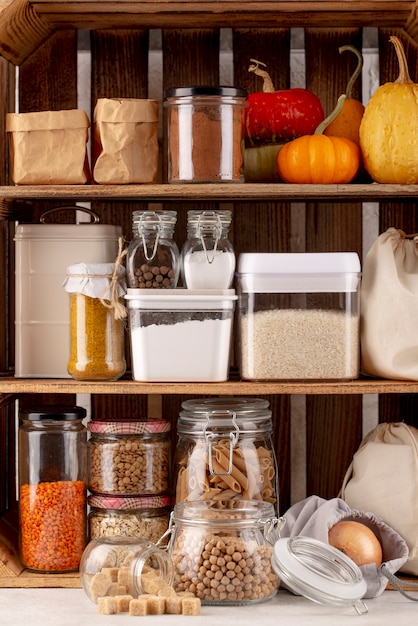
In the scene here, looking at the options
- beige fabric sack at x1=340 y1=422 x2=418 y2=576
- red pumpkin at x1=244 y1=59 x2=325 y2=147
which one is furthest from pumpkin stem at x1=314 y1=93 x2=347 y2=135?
beige fabric sack at x1=340 y1=422 x2=418 y2=576

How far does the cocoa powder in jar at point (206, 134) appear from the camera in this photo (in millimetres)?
1841

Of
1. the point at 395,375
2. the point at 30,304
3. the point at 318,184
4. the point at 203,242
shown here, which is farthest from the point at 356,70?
the point at 30,304

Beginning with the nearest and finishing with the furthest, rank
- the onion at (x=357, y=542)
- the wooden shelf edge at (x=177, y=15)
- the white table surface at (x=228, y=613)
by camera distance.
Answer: the white table surface at (x=228, y=613), the onion at (x=357, y=542), the wooden shelf edge at (x=177, y=15)

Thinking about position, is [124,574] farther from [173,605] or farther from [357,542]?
[357,542]

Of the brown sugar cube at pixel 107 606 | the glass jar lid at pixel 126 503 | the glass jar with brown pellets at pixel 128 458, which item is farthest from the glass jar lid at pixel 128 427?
the brown sugar cube at pixel 107 606

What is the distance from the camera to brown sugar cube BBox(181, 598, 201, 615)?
1.64 metres

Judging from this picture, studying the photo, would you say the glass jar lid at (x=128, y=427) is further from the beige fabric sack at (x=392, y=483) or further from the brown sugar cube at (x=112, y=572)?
the beige fabric sack at (x=392, y=483)

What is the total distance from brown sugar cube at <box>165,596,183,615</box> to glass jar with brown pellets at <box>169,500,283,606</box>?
0.06m

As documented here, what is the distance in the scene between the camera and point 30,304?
1.97 m

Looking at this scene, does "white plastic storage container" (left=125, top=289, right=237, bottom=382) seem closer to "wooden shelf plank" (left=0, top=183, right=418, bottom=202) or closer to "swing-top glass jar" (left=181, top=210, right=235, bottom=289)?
"swing-top glass jar" (left=181, top=210, right=235, bottom=289)

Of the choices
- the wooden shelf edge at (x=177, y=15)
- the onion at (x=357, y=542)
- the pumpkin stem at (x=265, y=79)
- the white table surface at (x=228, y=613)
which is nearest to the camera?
the white table surface at (x=228, y=613)

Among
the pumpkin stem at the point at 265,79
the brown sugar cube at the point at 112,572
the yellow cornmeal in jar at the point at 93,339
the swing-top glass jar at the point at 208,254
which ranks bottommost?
the brown sugar cube at the point at 112,572

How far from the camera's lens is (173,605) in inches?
65.0

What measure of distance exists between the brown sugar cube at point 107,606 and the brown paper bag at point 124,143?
751 millimetres
